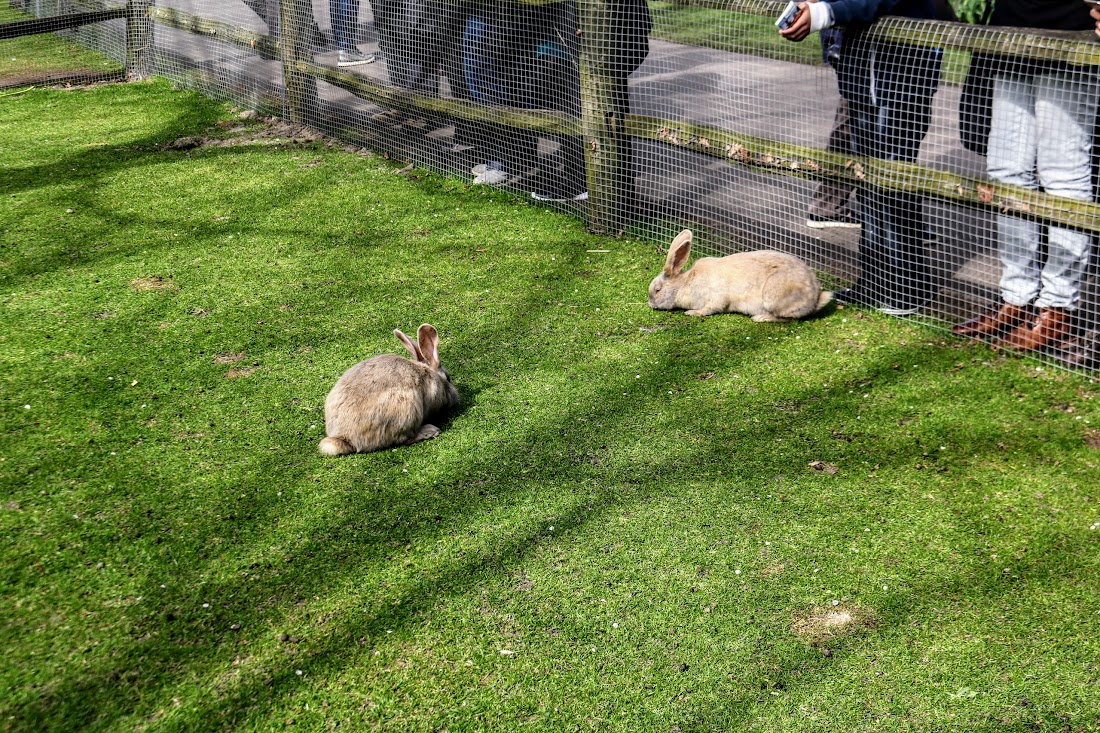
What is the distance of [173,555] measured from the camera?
133 inches

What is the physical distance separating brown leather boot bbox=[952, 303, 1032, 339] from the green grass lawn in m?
8.80

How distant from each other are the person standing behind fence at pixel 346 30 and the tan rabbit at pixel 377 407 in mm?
4185

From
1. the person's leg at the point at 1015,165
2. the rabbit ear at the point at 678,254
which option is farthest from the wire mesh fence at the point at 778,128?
the rabbit ear at the point at 678,254

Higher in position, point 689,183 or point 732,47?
point 732,47

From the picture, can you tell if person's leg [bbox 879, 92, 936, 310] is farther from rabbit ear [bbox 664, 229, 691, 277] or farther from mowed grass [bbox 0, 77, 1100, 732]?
rabbit ear [bbox 664, 229, 691, 277]

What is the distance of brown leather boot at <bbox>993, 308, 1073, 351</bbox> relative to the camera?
4441 millimetres

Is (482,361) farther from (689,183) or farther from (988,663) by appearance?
(988,663)

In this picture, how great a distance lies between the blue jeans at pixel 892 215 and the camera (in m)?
4.78

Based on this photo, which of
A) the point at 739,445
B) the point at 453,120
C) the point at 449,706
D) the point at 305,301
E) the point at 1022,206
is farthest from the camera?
the point at 453,120

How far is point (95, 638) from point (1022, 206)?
4.06 meters

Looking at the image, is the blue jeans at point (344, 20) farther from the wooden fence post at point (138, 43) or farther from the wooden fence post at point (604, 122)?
the wooden fence post at point (138, 43)

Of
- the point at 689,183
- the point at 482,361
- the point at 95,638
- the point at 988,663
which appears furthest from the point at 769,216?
the point at 95,638

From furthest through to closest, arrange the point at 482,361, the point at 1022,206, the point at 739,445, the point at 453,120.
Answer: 1. the point at 453,120
2. the point at 482,361
3. the point at 1022,206
4. the point at 739,445

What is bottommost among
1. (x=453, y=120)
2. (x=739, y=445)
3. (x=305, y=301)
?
(x=739, y=445)
